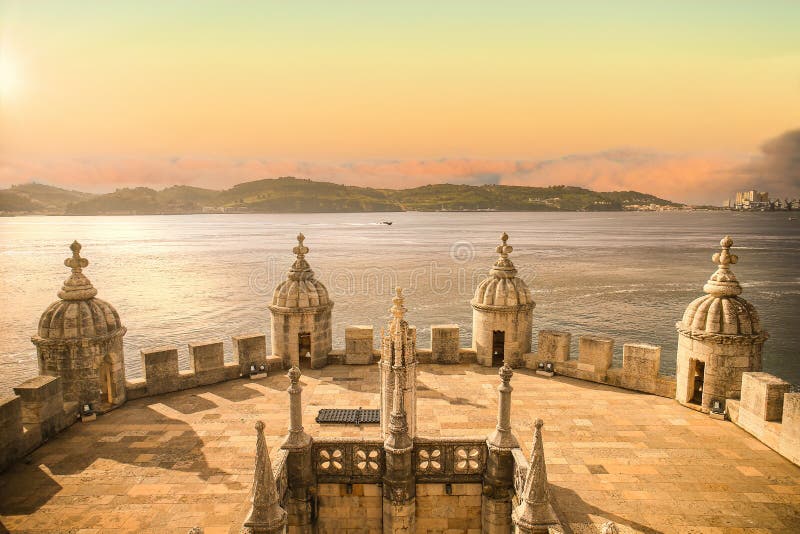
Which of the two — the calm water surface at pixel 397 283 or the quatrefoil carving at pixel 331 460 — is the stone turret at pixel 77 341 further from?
the calm water surface at pixel 397 283

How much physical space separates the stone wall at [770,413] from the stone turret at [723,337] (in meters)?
0.63

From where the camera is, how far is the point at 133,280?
276 feet

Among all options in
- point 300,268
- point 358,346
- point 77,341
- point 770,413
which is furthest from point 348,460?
point 770,413

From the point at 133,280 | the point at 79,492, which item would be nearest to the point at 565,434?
the point at 79,492

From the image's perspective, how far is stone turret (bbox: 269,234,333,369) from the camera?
18.2 m

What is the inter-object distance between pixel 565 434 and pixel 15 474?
45.3ft

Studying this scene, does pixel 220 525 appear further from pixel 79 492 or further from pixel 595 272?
pixel 595 272

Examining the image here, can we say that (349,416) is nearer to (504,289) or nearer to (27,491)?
(504,289)

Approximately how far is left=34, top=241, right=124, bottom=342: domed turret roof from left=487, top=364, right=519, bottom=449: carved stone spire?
38.3ft

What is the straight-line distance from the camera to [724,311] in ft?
49.2

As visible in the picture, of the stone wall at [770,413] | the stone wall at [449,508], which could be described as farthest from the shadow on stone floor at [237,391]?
the stone wall at [770,413]

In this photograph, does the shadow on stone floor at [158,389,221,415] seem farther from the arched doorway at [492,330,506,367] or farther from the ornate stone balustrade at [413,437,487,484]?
the arched doorway at [492,330,506,367]

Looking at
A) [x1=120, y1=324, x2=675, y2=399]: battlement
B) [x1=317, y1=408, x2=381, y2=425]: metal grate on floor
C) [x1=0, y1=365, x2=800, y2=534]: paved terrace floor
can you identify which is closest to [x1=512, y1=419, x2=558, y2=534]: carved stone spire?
Result: [x1=0, y1=365, x2=800, y2=534]: paved terrace floor

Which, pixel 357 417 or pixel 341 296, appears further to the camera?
pixel 341 296
